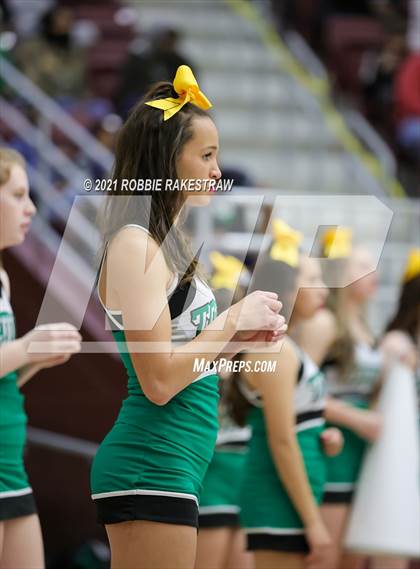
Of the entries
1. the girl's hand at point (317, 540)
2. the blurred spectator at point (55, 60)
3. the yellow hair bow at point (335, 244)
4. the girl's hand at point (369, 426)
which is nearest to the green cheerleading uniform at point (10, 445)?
the girl's hand at point (317, 540)

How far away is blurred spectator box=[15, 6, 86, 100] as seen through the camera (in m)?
8.88

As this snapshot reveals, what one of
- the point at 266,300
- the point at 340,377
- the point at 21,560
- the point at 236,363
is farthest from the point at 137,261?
the point at 340,377

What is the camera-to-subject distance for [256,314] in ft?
9.34

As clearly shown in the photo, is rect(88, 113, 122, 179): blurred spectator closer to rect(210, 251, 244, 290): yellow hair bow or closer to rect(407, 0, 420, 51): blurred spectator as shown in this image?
rect(210, 251, 244, 290): yellow hair bow

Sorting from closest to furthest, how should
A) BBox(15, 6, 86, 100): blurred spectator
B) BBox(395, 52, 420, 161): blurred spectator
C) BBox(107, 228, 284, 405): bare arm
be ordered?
1. BBox(107, 228, 284, 405): bare arm
2. BBox(15, 6, 86, 100): blurred spectator
3. BBox(395, 52, 420, 161): blurred spectator

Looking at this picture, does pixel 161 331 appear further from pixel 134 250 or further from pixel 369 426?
pixel 369 426

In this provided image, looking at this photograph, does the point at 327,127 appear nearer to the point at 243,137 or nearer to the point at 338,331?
the point at 243,137

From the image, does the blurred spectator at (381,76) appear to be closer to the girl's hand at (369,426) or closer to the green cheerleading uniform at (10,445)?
the girl's hand at (369,426)

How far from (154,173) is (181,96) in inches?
8.0

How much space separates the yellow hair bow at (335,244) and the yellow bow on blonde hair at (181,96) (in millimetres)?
1399

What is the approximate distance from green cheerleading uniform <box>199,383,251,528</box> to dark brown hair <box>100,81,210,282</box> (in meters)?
1.55

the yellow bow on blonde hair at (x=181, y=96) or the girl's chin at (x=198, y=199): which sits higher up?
the yellow bow on blonde hair at (x=181, y=96)

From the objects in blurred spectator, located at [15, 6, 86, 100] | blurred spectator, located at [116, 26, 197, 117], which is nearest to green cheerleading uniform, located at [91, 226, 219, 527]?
blurred spectator, located at [116, 26, 197, 117]

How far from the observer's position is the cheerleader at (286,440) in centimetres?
386
